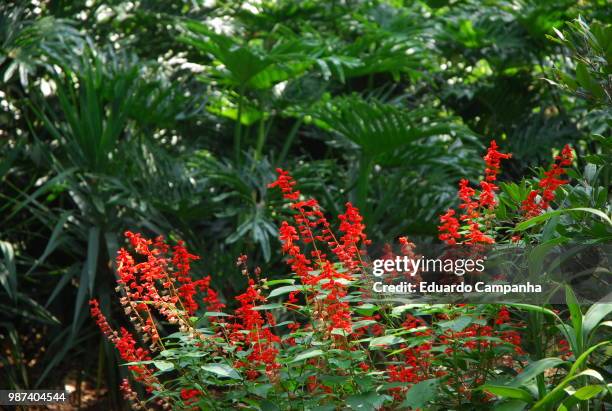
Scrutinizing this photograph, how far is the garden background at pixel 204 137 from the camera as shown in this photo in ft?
12.2

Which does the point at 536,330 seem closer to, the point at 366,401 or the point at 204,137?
the point at 366,401

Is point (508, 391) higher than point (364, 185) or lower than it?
higher

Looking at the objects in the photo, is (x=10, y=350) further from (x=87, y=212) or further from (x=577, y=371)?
(x=577, y=371)

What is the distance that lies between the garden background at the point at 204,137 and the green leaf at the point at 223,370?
5.07 ft

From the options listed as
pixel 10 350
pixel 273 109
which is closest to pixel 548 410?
pixel 10 350

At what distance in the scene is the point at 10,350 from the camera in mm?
3936

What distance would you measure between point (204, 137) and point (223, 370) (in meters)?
3.07

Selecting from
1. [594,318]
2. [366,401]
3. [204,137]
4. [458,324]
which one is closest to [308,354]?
[366,401]

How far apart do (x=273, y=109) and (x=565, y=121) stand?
1660 mm

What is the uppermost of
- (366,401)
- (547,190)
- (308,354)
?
(547,190)

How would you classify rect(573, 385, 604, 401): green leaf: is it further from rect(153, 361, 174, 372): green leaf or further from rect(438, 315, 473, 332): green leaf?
rect(153, 361, 174, 372): green leaf

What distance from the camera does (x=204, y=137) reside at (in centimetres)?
476

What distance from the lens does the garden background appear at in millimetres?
3732

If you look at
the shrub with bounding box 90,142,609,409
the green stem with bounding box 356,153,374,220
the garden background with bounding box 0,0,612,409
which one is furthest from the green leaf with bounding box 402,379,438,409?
the green stem with bounding box 356,153,374,220
